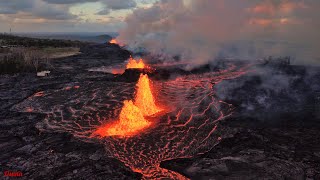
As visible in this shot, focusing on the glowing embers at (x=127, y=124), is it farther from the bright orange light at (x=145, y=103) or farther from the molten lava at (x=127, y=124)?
the bright orange light at (x=145, y=103)

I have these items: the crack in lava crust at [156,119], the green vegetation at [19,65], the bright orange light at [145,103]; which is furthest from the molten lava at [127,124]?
the green vegetation at [19,65]

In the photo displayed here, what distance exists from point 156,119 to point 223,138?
4.78 metres

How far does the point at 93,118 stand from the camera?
21.1 meters

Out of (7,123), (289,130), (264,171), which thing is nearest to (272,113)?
(289,130)

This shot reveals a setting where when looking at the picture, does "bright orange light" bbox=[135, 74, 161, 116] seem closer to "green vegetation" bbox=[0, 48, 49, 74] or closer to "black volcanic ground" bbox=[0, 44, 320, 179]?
"black volcanic ground" bbox=[0, 44, 320, 179]

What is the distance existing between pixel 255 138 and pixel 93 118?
1024 cm

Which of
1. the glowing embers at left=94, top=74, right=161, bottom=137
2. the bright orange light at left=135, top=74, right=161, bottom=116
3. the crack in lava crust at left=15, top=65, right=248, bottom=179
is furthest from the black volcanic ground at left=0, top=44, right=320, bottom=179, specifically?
the bright orange light at left=135, top=74, right=161, bottom=116

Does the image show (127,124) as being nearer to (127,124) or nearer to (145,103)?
(127,124)

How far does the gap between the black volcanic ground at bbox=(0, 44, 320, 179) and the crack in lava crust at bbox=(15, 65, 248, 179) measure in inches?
12.1

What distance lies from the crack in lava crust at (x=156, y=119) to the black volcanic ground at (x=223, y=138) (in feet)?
1.01

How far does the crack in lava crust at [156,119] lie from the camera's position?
15.6 meters

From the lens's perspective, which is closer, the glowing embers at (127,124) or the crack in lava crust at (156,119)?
the crack in lava crust at (156,119)

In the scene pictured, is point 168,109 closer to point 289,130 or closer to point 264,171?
point 289,130

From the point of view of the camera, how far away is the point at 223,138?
57.0ft
